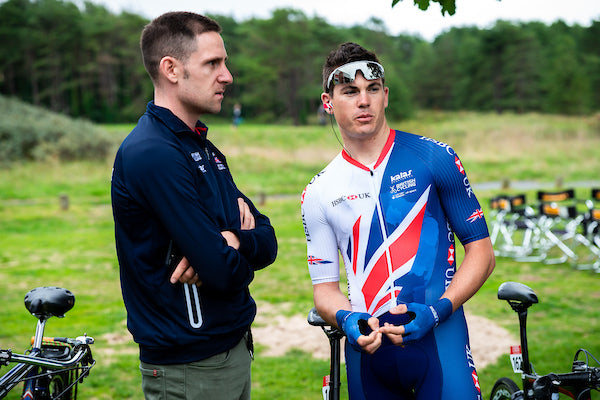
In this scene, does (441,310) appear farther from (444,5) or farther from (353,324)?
(444,5)

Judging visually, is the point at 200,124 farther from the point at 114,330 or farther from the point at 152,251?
the point at 114,330

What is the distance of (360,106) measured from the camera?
281 centimetres

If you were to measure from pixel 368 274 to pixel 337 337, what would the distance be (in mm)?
520

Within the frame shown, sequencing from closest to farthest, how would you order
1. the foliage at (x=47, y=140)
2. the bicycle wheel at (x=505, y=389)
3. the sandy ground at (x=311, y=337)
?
the bicycle wheel at (x=505, y=389), the sandy ground at (x=311, y=337), the foliage at (x=47, y=140)

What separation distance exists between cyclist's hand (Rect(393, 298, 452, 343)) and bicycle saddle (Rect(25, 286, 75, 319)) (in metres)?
1.99

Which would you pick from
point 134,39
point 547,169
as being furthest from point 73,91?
point 547,169

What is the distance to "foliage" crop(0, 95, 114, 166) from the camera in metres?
29.4

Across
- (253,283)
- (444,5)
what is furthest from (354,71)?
(253,283)

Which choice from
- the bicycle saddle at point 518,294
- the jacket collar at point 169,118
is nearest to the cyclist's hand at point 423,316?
the bicycle saddle at point 518,294

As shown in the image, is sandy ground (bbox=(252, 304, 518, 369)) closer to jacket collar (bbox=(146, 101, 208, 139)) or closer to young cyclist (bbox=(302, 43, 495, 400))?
young cyclist (bbox=(302, 43, 495, 400))

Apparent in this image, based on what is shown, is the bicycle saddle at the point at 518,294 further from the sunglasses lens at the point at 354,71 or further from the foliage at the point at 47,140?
the foliage at the point at 47,140

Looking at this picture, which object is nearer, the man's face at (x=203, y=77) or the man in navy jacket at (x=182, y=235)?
the man in navy jacket at (x=182, y=235)

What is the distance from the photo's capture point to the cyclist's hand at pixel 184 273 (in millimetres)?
2293

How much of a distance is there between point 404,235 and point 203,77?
1.20 m
